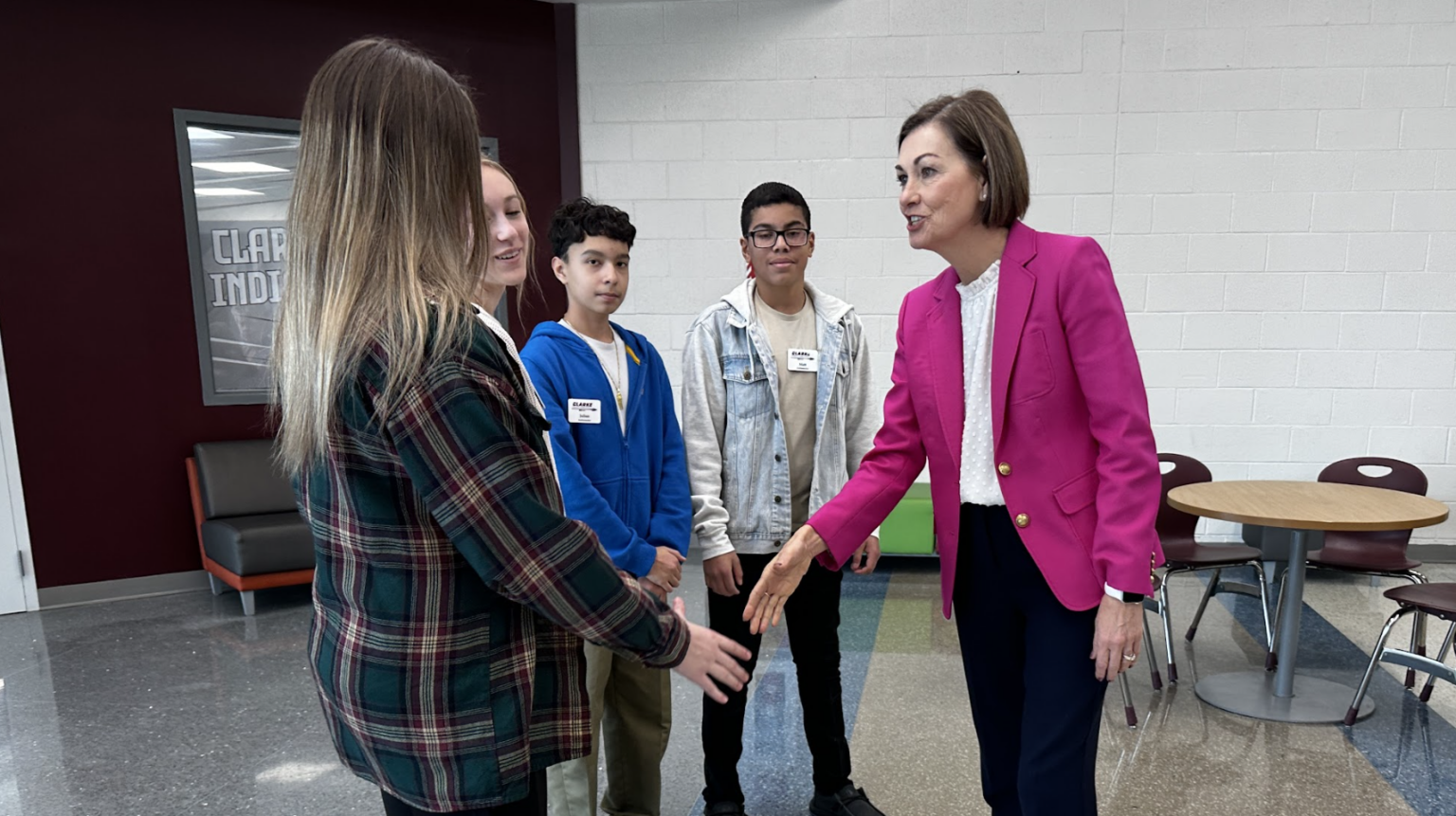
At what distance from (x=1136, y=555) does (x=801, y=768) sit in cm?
157

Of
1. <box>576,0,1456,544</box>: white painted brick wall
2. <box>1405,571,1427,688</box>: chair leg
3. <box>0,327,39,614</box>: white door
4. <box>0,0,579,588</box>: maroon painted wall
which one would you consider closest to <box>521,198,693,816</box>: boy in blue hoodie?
<box>1405,571,1427,688</box>: chair leg

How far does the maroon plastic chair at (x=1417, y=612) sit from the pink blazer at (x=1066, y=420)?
1.85 meters

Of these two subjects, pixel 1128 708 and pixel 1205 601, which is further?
pixel 1205 601

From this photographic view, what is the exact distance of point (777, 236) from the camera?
221cm

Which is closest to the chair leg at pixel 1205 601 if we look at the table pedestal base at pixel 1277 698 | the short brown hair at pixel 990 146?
the table pedestal base at pixel 1277 698

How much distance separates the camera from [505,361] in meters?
1.06

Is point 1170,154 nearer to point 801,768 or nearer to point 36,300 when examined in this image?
point 801,768

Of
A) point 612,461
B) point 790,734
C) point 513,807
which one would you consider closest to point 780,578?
point 612,461

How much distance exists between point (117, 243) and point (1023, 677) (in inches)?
187

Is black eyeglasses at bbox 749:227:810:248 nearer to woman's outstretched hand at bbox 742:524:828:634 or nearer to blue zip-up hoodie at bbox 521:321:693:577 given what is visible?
blue zip-up hoodie at bbox 521:321:693:577

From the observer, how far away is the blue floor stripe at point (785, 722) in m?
2.51

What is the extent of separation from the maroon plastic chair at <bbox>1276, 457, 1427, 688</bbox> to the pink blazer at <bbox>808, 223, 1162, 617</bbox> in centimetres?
213

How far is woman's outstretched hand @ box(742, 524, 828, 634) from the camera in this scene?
1693mm

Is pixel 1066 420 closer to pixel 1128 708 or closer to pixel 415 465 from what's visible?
pixel 415 465
